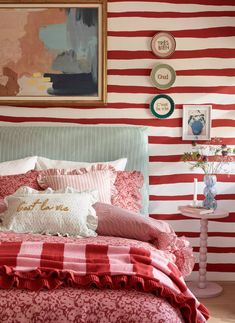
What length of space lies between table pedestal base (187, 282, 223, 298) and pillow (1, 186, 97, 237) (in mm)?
1335

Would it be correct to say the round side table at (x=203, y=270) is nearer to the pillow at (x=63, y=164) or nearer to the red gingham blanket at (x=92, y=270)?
the pillow at (x=63, y=164)

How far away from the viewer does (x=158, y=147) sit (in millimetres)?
4332

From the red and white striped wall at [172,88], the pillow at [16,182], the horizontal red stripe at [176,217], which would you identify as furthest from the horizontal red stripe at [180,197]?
the pillow at [16,182]

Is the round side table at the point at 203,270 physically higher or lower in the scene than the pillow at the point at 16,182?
lower

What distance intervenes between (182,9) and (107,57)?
2.36 feet

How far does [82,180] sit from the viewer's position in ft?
11.9

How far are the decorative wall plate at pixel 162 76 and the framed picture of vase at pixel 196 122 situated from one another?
0.24m

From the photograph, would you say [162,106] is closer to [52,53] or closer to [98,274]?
[52,53]

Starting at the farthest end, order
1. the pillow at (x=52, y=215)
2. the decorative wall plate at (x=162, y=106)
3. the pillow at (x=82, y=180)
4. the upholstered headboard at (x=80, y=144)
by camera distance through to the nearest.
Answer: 1. the decorative wall plate at (x=162, y=106)
2. the upholstered headboard at (x=80, y=144)
3. the pillow at (x=82, y=180)
4. the pillow at (x=52, y=215)

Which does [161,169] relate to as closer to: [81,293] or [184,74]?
[184,74]

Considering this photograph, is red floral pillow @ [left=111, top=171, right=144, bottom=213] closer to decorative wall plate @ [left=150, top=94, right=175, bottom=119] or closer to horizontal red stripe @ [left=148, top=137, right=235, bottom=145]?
horizontal red stripe @ [left=148, top=137, right=235, bottom=145]

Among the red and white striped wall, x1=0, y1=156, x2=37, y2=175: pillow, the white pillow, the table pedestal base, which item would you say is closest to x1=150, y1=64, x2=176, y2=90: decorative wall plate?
the red and white striped wall

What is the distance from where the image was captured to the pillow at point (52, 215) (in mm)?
3107

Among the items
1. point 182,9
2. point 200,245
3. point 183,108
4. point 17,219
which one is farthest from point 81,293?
point 182,9
